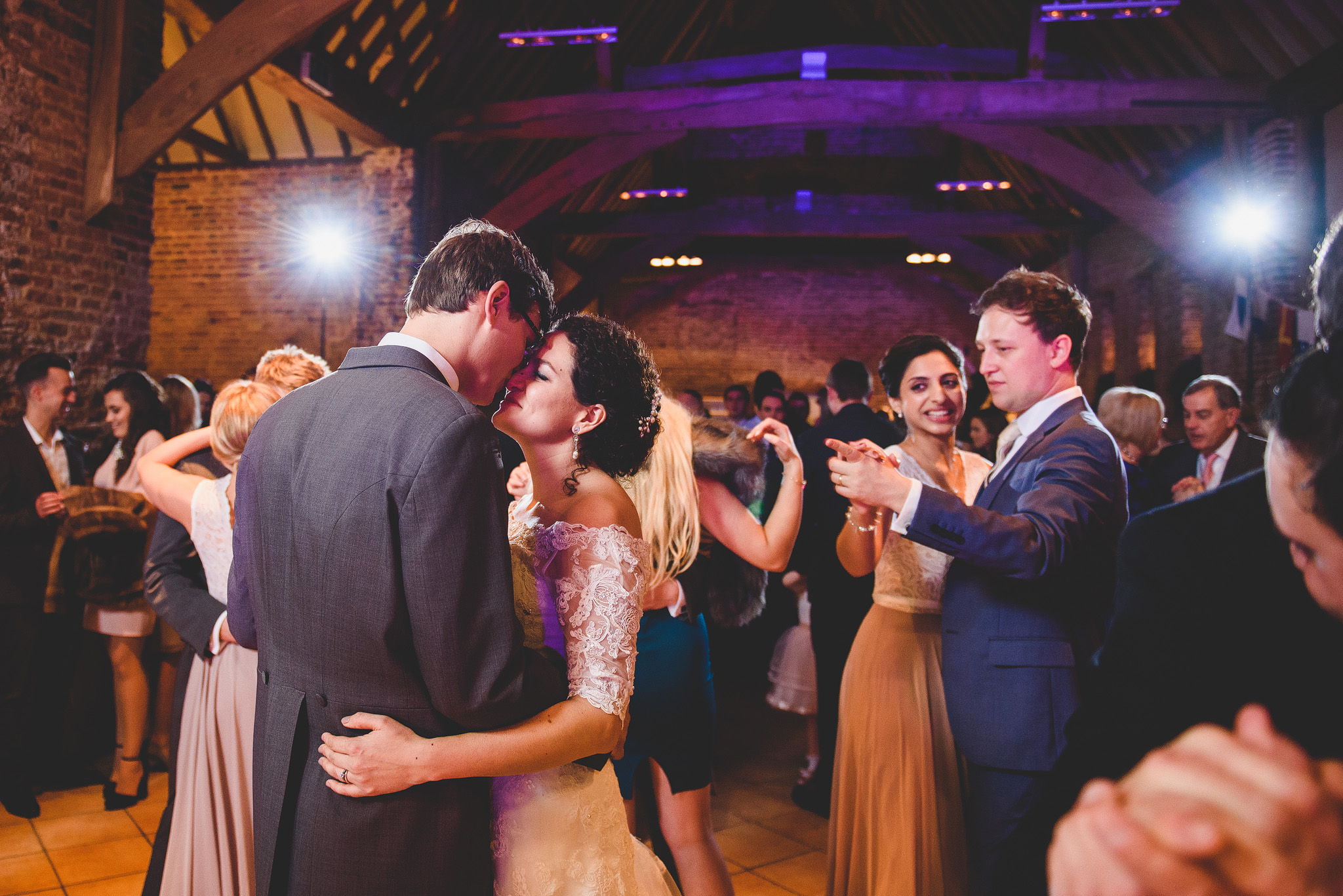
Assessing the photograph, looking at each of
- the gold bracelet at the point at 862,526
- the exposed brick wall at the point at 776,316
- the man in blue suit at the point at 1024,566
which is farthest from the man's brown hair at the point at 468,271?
the exposed brick wall at the point at 776,316

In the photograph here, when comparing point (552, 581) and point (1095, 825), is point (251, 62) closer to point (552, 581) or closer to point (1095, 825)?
point (552, 581)

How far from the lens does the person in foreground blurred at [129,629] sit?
3398mm

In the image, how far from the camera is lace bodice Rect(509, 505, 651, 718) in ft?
4.11

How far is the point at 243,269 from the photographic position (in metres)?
10.3

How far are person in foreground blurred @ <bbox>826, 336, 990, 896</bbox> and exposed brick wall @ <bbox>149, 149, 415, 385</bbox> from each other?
846 centimetres

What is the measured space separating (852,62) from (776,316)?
24.0 feet

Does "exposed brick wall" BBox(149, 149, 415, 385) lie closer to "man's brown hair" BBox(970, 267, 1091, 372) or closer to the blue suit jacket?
"man's brown hair" BBox(970, 267, 1091, 372)

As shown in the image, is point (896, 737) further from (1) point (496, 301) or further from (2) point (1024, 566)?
(1) point (496, 301)

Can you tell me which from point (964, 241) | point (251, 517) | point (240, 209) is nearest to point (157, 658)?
point (251, 517)

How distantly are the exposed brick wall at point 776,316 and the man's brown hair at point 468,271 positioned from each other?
45.2ft

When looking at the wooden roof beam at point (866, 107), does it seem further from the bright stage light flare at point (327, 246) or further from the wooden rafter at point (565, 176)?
the bright stage light flare at point (327, 246)

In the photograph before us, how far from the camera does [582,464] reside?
5.03ft

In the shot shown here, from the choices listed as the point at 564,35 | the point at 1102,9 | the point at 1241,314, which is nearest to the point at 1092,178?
the point at 1241,314

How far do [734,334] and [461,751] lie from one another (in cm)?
1478
